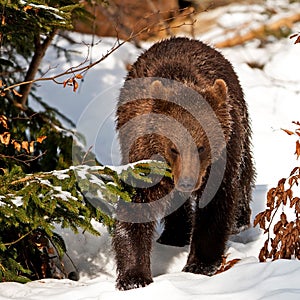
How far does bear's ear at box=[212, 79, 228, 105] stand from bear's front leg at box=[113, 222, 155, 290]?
3.35 feet

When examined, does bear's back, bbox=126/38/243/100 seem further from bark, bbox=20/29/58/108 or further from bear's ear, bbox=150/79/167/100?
bark, bbox=20/29/58/108

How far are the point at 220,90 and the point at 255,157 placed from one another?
3.48m

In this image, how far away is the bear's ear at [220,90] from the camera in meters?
5.26

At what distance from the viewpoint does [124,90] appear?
18.8 feet

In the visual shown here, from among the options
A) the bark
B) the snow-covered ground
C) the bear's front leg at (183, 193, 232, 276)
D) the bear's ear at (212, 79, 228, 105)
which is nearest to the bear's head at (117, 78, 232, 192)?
the bear's ear at (212, 79, 228, 105)

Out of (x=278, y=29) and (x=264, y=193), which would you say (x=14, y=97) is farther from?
(x=278, y=29)

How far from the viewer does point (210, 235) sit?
557 cm

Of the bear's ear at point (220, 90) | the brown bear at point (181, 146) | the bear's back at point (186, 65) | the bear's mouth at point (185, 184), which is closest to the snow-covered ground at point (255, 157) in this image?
the brown bear at point (181, 146)

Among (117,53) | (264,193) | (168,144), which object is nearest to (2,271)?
A: (168,144)

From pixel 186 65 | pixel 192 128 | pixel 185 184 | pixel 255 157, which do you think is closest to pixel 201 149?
pixel 192 128

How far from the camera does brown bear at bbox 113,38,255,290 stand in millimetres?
5062

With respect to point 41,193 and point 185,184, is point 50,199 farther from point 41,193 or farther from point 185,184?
point 185,184

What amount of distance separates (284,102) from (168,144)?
237 inches

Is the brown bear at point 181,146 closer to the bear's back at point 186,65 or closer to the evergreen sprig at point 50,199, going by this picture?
the bear's back at point 186,65
